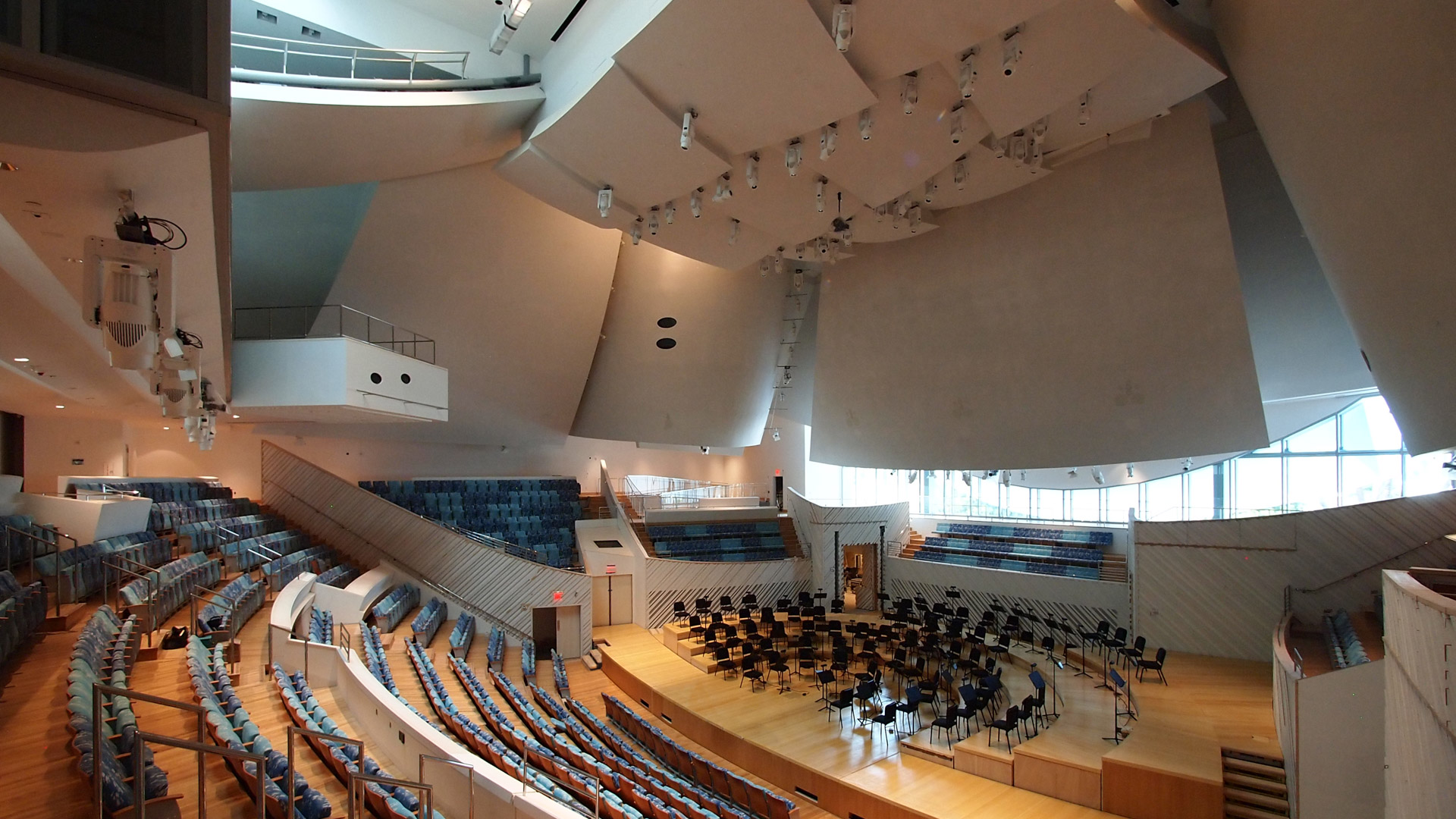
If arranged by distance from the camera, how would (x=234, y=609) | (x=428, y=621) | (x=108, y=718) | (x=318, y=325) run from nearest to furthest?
1. (x=108, y=718)
2. (x=234, y=609)
3. (x=318, y=325)
4. (x=428, y=621)

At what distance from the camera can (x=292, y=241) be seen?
12.7 meters

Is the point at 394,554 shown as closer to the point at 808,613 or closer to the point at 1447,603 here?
the point at 808,613

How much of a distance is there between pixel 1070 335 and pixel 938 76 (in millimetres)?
4894

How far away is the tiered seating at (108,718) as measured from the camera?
Result: 13.3 ft

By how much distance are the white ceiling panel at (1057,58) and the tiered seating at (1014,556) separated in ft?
37.2

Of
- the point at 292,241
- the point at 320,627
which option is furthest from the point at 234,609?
the point at 292,241

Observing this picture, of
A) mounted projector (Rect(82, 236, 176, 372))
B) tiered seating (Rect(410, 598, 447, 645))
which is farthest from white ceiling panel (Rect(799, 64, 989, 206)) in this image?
tiered seating (Rect(410, 598, 447, 645))

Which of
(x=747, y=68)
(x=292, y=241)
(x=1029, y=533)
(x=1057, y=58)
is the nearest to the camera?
(x=747, y=68)

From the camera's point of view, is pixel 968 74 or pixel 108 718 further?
pixel 968 74

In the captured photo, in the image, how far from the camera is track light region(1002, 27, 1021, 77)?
20.7 feet

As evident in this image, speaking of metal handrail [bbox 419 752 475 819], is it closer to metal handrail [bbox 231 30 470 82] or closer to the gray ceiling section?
metal handrail [bbox 231 30 470 82]

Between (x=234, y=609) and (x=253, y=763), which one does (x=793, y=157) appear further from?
(x=234, y=609)

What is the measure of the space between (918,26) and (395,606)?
41.0ft

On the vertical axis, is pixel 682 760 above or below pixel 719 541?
below
